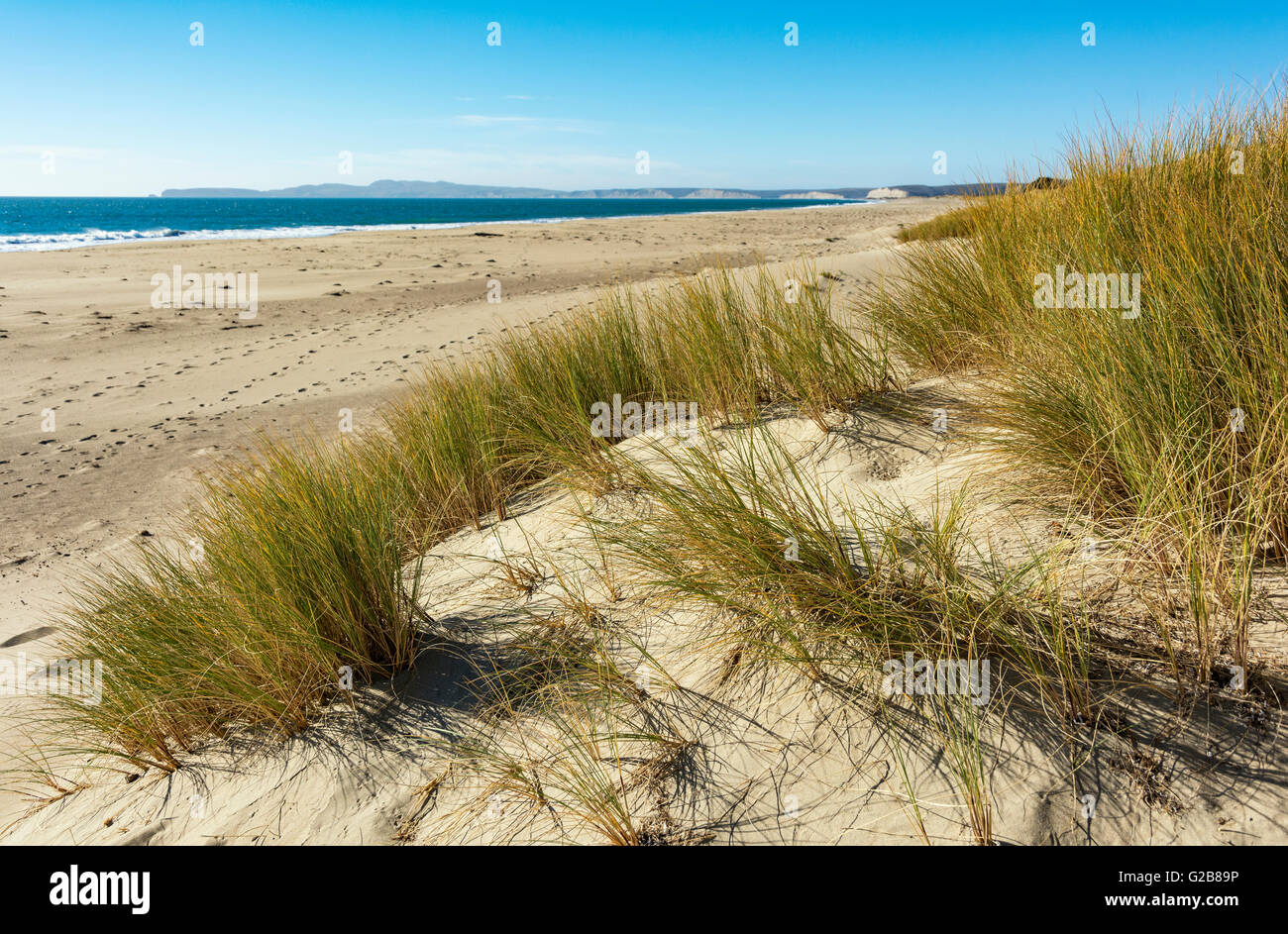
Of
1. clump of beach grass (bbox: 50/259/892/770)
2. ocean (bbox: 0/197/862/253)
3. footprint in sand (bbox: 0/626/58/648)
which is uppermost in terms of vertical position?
ocean (bbox: 0/197/862/253)

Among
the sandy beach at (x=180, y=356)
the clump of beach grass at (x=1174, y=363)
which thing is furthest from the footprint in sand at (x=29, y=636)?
the clump of beach grass at (x=1174, y=363)

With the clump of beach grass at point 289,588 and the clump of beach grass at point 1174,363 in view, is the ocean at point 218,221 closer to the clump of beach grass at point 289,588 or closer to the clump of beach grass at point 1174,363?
the clump of beach grass at point 289,588

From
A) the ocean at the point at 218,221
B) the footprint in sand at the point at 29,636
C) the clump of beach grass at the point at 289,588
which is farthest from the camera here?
the ocean at the point at 218,221

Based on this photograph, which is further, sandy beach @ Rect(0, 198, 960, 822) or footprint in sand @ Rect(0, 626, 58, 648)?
sandy beach @ Rect(0, 198, 960, 822)

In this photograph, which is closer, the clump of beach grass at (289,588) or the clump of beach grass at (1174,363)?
the clump of beach grass at (1174,363)

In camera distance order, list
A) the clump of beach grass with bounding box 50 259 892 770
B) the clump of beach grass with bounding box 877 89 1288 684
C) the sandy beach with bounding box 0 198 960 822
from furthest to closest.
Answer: the sandy beach with bounding box 0 198 960 822
the clump of beach grass with bounding box 50 259 892 770
the clump of beach grass with bounding box 877 89 1288 684

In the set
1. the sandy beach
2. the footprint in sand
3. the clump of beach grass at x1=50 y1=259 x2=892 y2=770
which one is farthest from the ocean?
the clump of beach grass at x1=50 y1=259 x2=892 y2=770

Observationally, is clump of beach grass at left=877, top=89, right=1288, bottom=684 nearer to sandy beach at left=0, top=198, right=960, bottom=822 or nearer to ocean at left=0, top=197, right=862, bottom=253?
sandy beach at left=0, top=198, right=960, bottom=822

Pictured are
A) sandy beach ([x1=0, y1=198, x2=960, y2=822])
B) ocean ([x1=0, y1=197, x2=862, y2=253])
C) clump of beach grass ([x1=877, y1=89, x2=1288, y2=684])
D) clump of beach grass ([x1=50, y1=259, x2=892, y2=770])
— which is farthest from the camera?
ocean ([x1=0, y1=197, x2=862, y2=253])

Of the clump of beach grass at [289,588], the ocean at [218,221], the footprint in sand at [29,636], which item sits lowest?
the footprint in sand at [29,636]

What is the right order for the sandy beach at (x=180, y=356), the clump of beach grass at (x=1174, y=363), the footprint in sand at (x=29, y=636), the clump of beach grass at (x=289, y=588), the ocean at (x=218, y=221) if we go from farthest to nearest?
1. the ocean at (x=218, y=221)
2. the sandy beach at (x=180, y=356)
3. the footprint in sand at (x=29, y=636)
4. the clump of beach grass at (x=289, y=588)
5. the clump of beach grass at (x=1174, y=363)
